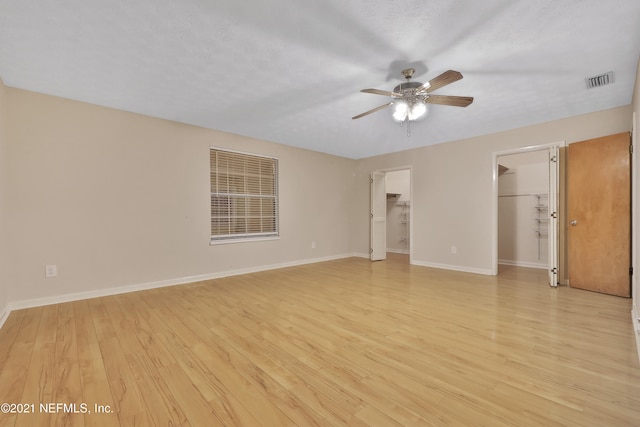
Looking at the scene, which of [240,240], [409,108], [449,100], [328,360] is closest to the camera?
[328,360]

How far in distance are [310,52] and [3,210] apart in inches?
137

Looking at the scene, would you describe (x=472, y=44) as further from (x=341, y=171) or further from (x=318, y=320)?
(x=341, y=171)

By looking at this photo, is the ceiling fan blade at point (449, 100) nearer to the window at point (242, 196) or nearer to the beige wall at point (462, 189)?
the beige wall at point (462, 189)

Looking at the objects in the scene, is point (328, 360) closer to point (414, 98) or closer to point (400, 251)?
point (414, 98)

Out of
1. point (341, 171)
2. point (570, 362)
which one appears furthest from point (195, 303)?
point (341, 171)

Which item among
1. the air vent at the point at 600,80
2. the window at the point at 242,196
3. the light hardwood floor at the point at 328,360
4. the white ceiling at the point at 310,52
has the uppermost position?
the white ceiling at the point at 310,52

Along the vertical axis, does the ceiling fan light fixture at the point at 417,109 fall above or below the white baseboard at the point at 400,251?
above

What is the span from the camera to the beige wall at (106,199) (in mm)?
3023

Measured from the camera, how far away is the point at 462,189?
497 cm

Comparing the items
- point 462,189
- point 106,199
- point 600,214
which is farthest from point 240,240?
point 600,214

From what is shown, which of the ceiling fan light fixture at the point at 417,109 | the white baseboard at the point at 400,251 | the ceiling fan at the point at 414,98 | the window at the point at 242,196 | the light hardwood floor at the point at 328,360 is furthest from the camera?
the white baseboard at the point at 400,251

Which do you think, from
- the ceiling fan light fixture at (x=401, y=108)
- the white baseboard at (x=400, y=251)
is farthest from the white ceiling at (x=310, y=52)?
the white baseboard at (x=400, y=251)

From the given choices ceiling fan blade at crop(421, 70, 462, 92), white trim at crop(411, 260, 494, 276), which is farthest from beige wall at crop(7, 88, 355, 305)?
ceiling fan blade at crop(421, 70, 462, 92)

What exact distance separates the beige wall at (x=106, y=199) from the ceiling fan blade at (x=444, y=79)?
338 centimetres
